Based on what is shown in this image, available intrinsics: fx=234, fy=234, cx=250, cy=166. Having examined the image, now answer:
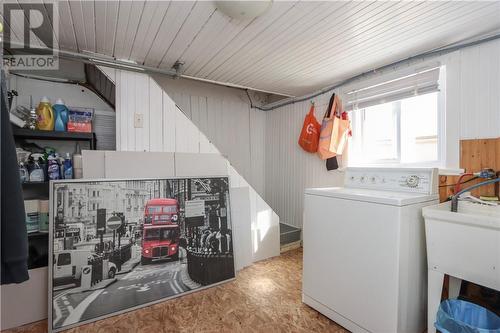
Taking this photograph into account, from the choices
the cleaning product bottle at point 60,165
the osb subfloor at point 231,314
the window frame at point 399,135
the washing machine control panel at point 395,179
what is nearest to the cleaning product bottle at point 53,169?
the cleaning product bottle at point 60,165

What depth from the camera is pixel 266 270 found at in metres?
2.48

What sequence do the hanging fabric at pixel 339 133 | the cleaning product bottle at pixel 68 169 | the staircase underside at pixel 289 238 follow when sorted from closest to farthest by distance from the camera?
the cleaning product bottle at pixel 68 169, the hanging fabric at pixel 339 133, the staircase underside at pixel 289 238

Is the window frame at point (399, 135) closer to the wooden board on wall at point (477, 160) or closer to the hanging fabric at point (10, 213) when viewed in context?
the wooden board on wall at point (477, 160)

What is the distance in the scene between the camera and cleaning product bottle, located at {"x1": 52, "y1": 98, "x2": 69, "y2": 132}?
197 cm

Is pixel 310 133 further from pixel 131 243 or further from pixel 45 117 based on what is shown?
pixel 45 117

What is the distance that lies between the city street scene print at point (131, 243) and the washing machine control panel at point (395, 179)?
127 centimetres

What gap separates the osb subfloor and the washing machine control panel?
106 cm

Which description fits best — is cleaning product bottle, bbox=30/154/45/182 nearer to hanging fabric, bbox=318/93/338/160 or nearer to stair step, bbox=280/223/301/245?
stair step, bbox=280/223/301/245

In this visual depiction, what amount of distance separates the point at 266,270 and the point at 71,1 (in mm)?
2651

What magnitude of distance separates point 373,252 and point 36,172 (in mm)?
2490

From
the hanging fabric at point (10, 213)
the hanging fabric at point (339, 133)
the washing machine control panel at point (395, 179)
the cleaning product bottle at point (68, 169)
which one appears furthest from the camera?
the hanging fabric at point (339, 133)

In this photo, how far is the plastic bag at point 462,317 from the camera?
1156 millimetres

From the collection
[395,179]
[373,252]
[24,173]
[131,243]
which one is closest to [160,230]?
[131,243]

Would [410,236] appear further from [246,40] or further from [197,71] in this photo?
[197,71]
